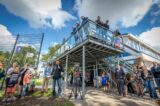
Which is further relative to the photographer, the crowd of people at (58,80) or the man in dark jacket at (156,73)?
the man in dark jacket at (156,73)

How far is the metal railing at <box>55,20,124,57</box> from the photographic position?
816 cm

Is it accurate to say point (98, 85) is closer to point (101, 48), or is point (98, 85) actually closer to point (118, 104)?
point (101, 48)

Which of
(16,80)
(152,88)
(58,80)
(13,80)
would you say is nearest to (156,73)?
(152,88)

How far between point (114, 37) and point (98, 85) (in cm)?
510

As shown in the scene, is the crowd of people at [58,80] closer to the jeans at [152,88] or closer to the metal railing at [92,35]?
the jeans at [152,88]

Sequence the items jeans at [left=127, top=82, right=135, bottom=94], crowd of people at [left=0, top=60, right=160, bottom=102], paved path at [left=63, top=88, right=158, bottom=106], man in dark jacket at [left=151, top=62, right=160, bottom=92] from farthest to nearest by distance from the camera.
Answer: jeans at [left=127, top=82, right=135, bottom=94]
man in dark jacket at [left=151, top=62, right=160, bottom=92]
crowd of people at [left=0, top=60, right=160, bottom=102]
paved path at [left=63, top=88, right=158, bottom=106]

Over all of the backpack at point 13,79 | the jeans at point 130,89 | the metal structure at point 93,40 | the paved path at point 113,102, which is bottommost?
the paved path at point 113,102

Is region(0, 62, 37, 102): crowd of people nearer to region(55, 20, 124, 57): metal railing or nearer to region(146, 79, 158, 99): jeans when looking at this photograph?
region(55, 20, 124, 57): metal railing

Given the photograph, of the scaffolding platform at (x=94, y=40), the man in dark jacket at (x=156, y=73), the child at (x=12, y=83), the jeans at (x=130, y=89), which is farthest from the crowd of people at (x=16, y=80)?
the man in dark jacket at (x=156, y=73)

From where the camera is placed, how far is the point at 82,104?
5.67m

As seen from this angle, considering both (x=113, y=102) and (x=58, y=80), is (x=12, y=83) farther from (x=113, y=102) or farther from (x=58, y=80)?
(x=113, y=102)

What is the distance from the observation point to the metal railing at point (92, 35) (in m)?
8.16

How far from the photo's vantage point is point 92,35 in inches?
322

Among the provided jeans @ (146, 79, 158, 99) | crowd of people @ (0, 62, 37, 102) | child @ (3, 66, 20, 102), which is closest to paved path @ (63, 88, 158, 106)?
jeans @ (146, 79, 158, 99)
